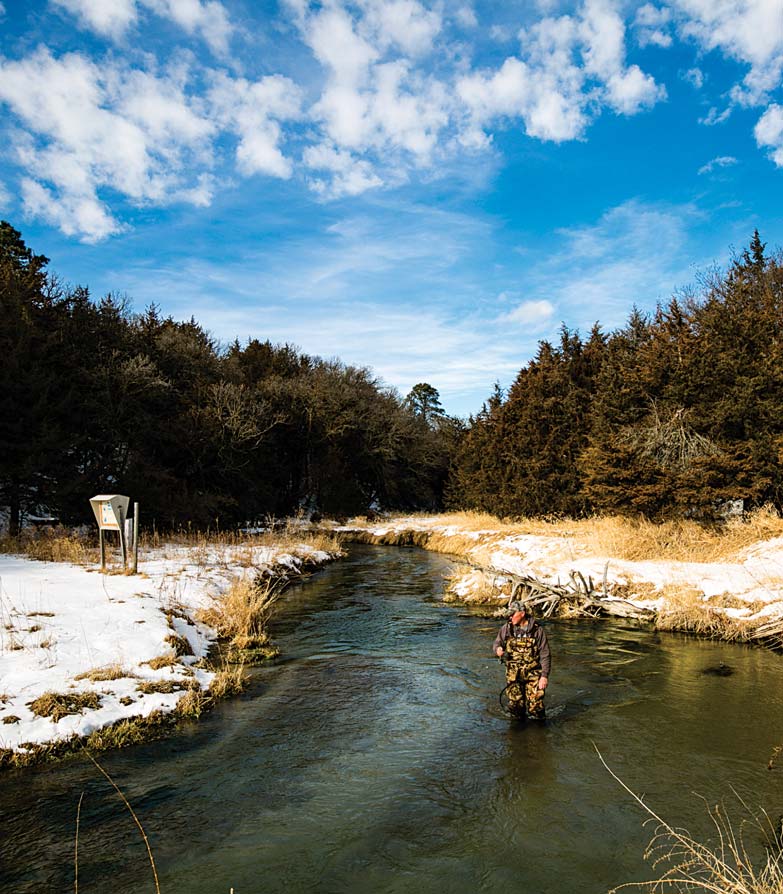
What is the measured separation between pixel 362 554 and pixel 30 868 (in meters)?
22.5

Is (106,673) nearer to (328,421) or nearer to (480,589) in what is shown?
(480,589)

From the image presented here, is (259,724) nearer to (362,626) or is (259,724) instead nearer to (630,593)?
(362,626)

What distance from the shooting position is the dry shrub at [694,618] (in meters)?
12.1

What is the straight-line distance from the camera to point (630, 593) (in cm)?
1436

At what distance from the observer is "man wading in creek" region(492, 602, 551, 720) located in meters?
8.03

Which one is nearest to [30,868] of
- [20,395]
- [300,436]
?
[20,395]

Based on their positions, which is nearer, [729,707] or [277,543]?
[729,707]

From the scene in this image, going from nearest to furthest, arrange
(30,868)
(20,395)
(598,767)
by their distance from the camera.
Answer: (30,868) → (598,767) → (20,395)

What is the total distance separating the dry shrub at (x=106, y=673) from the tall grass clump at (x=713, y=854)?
6.70 m

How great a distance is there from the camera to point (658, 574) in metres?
14.6

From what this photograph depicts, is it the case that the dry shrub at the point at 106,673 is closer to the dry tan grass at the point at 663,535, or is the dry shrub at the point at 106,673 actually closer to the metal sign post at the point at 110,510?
the metal sign post at the point at 110,510

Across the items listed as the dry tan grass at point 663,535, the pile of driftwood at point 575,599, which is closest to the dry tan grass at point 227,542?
the dry tan grass at point 663,535

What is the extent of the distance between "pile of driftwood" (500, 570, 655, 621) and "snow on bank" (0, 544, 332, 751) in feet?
24.7

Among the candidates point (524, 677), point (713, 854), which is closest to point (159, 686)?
point (524, 677)
